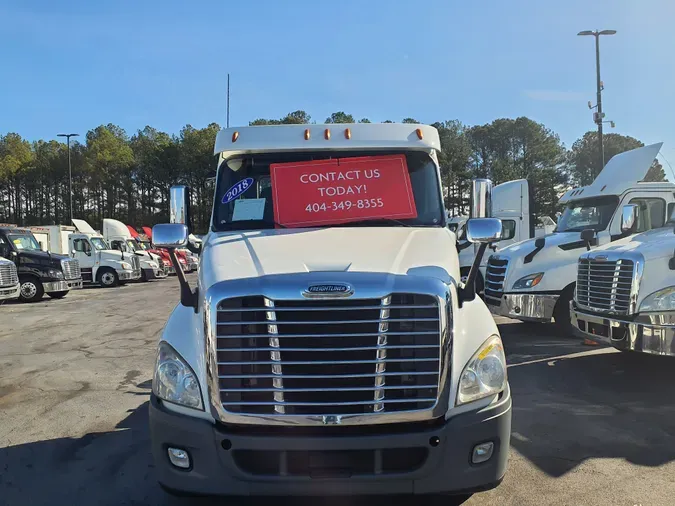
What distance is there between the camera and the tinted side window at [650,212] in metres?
9.43

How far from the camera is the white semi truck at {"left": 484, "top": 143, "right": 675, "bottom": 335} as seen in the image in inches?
358

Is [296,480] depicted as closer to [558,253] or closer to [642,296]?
[642,296]

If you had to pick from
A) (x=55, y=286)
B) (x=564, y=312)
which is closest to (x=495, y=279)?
(x=564, y=312)

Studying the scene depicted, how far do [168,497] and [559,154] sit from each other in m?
56.6

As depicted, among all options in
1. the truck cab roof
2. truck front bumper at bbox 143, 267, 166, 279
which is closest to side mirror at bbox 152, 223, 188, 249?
the truck cab roof

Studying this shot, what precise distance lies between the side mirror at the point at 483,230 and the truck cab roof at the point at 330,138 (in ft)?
3.07

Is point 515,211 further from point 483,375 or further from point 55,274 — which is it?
point 55,274

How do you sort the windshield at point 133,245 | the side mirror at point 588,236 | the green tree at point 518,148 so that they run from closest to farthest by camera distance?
the side mirror at point 588,236 → the windshield at point 133,245 → the green tree at point 518,148

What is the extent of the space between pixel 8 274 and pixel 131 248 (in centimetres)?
1158

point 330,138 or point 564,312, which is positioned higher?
point 330,138

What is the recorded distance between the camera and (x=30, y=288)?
1828 cm

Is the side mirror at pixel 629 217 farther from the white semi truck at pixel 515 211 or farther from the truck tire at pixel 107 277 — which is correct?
the truck tire at pixel 107 277

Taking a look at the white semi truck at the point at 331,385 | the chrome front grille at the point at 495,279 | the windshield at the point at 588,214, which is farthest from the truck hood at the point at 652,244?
the white semi truck at the point at 331,385

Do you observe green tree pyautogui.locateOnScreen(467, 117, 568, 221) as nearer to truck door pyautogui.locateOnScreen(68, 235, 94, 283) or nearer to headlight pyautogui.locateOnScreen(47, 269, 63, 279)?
truck door pyautogui.locateOnScreen(68, 235, 94, 283)
